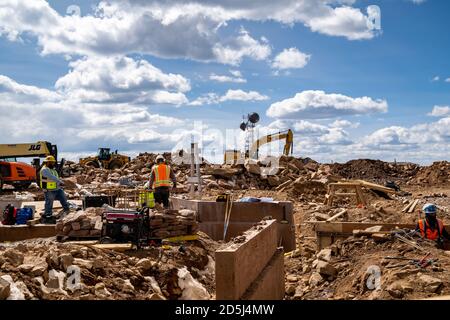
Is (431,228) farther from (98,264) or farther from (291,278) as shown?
(98,264)

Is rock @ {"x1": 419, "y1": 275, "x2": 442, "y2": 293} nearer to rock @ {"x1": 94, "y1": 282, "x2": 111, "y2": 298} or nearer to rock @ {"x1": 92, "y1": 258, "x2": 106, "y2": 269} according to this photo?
rock @ {"x1": 94, "y1": 282, "x2": 111, "y2": 298}

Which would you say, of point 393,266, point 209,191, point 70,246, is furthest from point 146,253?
point 209,191

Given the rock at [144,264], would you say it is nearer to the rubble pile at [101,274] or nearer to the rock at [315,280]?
the rubble pile at [101,274]

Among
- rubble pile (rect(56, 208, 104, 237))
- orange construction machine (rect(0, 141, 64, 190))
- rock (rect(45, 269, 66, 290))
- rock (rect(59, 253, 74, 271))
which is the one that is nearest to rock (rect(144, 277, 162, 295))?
rock (rect(59, 253, 74, 271))

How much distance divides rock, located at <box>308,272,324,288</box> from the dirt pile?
3001 cm

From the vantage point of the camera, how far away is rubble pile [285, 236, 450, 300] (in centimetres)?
734

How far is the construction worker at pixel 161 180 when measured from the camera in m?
11.9

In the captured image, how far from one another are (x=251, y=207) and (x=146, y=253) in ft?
16.1

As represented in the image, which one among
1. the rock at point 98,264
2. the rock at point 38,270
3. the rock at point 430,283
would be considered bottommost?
the rock at point 430,283

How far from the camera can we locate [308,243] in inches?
549

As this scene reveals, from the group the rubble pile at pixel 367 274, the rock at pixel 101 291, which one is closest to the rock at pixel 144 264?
the rock at pixel 101 291

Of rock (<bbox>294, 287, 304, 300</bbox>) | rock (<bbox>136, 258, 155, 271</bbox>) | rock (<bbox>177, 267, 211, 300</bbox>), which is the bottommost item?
rock (<bbox>294, 287, 304, 300</bbox>)

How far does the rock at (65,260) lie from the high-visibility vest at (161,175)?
4.57 metres
